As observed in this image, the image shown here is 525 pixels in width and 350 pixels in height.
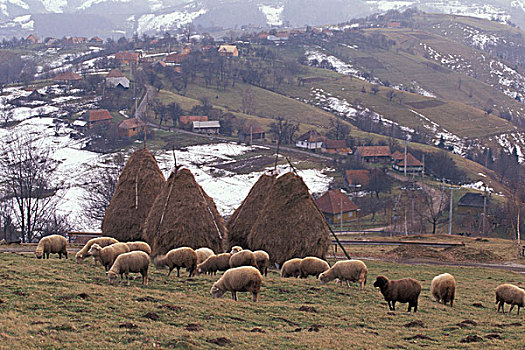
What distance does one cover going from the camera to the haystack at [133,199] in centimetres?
3359

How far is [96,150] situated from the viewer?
123000mm

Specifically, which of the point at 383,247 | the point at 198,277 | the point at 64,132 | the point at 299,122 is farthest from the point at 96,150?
the point at 198,277

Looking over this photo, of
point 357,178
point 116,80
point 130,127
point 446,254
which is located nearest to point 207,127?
point 130,127

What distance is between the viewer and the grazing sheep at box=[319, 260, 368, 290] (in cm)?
2381

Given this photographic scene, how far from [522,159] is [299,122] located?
62.9 meters

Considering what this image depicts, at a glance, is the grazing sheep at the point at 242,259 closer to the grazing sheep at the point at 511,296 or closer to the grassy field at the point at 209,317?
the grassy field at the point at 209,317

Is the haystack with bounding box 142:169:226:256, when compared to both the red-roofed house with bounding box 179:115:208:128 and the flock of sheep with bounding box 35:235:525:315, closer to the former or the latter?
the flock of sheep with bounding box 35:235:525:315

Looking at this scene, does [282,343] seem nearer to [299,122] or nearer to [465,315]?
[465,315]

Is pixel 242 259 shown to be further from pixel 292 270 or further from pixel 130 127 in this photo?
pixel 130 127

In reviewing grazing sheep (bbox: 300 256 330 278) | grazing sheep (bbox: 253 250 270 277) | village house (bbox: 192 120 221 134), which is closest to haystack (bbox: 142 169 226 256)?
grazing sheep (bbox: 253 250 270 277)

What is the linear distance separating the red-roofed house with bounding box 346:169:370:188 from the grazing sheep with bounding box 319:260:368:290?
254 ft

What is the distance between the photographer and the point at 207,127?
462 ft

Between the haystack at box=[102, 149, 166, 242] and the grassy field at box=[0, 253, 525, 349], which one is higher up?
the haystack at box=[102, 149, 166, 242]

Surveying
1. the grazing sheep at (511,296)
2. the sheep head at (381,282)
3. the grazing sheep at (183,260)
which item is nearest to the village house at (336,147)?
the grazing sheep at (183,260)
